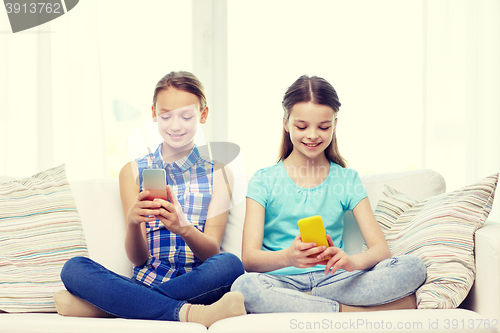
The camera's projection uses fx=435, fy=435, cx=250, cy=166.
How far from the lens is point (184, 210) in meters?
1.45

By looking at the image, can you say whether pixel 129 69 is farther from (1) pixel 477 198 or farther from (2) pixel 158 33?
(1) pixel 477 198

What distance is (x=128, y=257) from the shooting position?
1.40m

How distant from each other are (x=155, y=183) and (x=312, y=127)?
20.9 inches

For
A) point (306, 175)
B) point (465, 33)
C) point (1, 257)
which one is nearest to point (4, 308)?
point (1, 257)

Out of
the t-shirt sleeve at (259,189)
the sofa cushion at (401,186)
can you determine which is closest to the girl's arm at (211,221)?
the t-shirt sleeve at (259,189)

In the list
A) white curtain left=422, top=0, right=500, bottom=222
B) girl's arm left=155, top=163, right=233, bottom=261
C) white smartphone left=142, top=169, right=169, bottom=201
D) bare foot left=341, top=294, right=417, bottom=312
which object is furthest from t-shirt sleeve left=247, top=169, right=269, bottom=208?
white curtain left=422, top=0, right=500, bottom=222

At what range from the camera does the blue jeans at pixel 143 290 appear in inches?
41.9

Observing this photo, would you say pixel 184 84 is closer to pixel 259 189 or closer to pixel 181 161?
pixel 181 161

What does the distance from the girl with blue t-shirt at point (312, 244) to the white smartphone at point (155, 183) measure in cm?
31

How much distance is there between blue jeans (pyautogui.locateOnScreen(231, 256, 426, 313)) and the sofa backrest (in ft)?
1.14

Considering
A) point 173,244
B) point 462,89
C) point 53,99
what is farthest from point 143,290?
point 462,89

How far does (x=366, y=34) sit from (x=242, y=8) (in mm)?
730

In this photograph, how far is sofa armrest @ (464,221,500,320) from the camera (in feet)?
3.55

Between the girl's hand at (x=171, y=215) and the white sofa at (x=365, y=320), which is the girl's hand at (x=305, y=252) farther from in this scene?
the girl's hand at (x=171, y=215)
